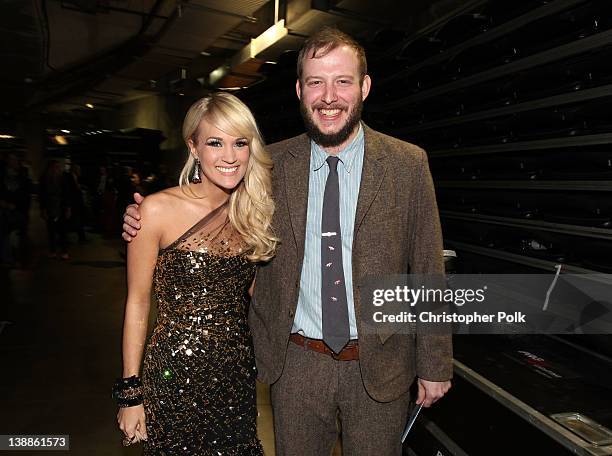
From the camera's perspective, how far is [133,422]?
1.41 m

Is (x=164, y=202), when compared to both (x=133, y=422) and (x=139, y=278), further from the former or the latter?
(x=133, y=422)

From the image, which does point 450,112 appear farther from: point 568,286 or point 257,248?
point 257,248

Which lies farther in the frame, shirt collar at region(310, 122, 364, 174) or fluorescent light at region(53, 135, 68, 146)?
fluorescent light at region(53, 135, 68, 146)

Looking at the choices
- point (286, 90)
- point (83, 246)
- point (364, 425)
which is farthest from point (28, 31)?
point (364, 425)

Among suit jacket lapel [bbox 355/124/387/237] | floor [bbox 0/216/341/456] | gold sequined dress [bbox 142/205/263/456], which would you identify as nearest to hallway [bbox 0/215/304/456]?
floor [bbox 0/216/341/456]

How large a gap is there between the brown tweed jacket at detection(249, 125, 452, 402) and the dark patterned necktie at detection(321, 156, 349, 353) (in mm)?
44

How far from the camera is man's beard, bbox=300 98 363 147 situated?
54.9 inches

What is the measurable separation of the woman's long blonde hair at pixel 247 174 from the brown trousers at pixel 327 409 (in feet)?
1.11

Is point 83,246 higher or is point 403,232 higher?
point 403,232

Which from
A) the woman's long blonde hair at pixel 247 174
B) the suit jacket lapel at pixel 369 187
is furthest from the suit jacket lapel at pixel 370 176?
the woman's long blonde hair at pixel 247 174

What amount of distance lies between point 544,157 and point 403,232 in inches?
51.3

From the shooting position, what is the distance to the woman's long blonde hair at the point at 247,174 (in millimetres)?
1419

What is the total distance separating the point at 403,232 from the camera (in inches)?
54.3

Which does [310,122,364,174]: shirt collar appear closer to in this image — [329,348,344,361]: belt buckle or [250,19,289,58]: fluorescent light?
[329,348,344,361]: belt buckle
